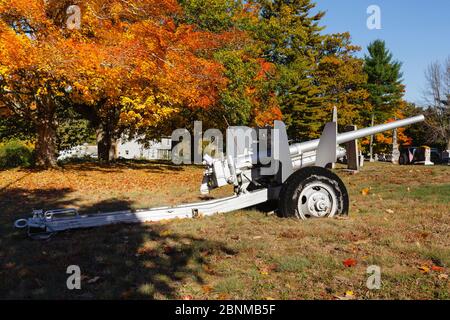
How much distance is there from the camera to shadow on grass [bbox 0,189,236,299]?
12.1 feet

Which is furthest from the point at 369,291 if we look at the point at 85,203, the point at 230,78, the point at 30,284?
the point at 230,78

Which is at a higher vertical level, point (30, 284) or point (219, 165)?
point (219, 165)

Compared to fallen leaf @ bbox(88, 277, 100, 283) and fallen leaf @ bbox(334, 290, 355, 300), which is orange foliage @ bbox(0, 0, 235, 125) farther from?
fallen leaf @ bbox(334, 290, 355, 300)

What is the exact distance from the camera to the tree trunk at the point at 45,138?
57.8ft

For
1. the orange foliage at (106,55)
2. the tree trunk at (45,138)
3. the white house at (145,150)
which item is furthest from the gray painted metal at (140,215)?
the white house at (145,150)

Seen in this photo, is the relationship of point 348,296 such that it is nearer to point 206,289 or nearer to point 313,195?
point 206,289

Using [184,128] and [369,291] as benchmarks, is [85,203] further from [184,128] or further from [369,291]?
[184,128]

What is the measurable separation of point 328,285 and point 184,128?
23.8 metres

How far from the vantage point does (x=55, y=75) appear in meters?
13.5

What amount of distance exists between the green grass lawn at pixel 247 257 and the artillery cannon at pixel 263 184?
179 mm

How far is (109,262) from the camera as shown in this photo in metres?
4.52

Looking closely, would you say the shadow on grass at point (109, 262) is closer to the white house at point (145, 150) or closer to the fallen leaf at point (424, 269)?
the fallen leaf at point (424, 269)

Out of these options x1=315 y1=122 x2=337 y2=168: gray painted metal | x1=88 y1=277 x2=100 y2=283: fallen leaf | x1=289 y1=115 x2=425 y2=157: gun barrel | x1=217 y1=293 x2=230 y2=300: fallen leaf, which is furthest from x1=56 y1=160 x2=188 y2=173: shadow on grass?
x1=217 y1=293 x2=230 y2=300: fallen leaf

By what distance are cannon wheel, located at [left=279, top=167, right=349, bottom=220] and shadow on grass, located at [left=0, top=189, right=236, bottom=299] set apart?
1521mm
